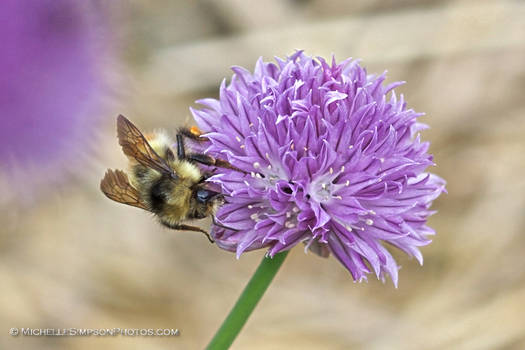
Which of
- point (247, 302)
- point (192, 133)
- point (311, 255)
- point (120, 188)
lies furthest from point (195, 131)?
point (311, 255)

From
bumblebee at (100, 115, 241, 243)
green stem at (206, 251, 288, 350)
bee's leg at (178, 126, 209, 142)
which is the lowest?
green stem at (206, 251, 288, 350)

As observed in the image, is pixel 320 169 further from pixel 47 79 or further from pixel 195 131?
pixel 47 79

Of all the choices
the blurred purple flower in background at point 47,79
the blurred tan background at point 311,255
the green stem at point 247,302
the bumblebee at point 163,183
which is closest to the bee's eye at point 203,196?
the bumblebee at point 163,183

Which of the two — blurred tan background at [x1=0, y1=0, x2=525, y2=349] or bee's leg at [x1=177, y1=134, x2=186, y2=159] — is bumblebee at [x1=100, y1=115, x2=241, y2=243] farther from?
blurred tan background at [x1=0, y1=0, x2=525, y2=349]

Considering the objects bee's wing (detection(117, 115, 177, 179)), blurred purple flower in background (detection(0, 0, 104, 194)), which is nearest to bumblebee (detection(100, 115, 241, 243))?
bee's wing (detection(117, 115, 177, 179))

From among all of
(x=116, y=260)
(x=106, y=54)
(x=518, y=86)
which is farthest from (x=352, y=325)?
(x=106, y=54)

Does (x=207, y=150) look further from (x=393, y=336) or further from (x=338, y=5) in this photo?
(x=338, y=5)

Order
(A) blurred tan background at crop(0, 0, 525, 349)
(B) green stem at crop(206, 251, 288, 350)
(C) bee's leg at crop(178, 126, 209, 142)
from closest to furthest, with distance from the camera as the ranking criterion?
(B) green stem at crop(206, 251, 288, 350) → (C) bee's leg at crop(178, 126, 209, 142) → (A) blurred tan background at crop(0, 0, 525, 349)
